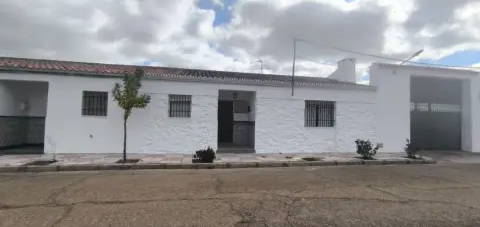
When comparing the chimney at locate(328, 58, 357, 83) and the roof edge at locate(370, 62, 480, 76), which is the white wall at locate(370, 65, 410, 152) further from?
the chimney at locate(328, 58, 357, 83)

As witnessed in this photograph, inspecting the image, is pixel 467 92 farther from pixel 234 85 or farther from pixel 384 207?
pixel 384 207

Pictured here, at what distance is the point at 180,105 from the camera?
44.0ft

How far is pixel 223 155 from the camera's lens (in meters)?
12.9

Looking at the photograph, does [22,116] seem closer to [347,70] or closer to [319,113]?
[319,113]

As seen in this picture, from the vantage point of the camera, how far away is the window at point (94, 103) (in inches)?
500

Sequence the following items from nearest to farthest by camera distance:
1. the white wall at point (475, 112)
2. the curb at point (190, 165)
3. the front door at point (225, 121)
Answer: the curb at point (190, 165) < the front door at point (225, 121) < the white wall at point (475, 112)

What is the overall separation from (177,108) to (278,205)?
28.7ft

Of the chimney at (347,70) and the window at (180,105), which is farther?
the chimney at (347,70)

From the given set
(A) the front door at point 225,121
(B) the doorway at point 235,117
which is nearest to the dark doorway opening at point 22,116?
(A) the front door at point 225,121

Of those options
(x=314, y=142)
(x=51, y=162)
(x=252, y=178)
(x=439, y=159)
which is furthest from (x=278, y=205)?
(x=439, y=159)

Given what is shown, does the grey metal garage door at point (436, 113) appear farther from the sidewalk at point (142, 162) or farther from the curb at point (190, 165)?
the curb at point (190, 165)

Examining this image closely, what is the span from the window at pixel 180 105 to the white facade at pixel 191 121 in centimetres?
22

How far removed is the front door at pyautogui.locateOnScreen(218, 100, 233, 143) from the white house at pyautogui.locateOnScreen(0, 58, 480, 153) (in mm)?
51

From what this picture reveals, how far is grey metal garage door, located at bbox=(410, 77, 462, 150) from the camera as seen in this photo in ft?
55.8
